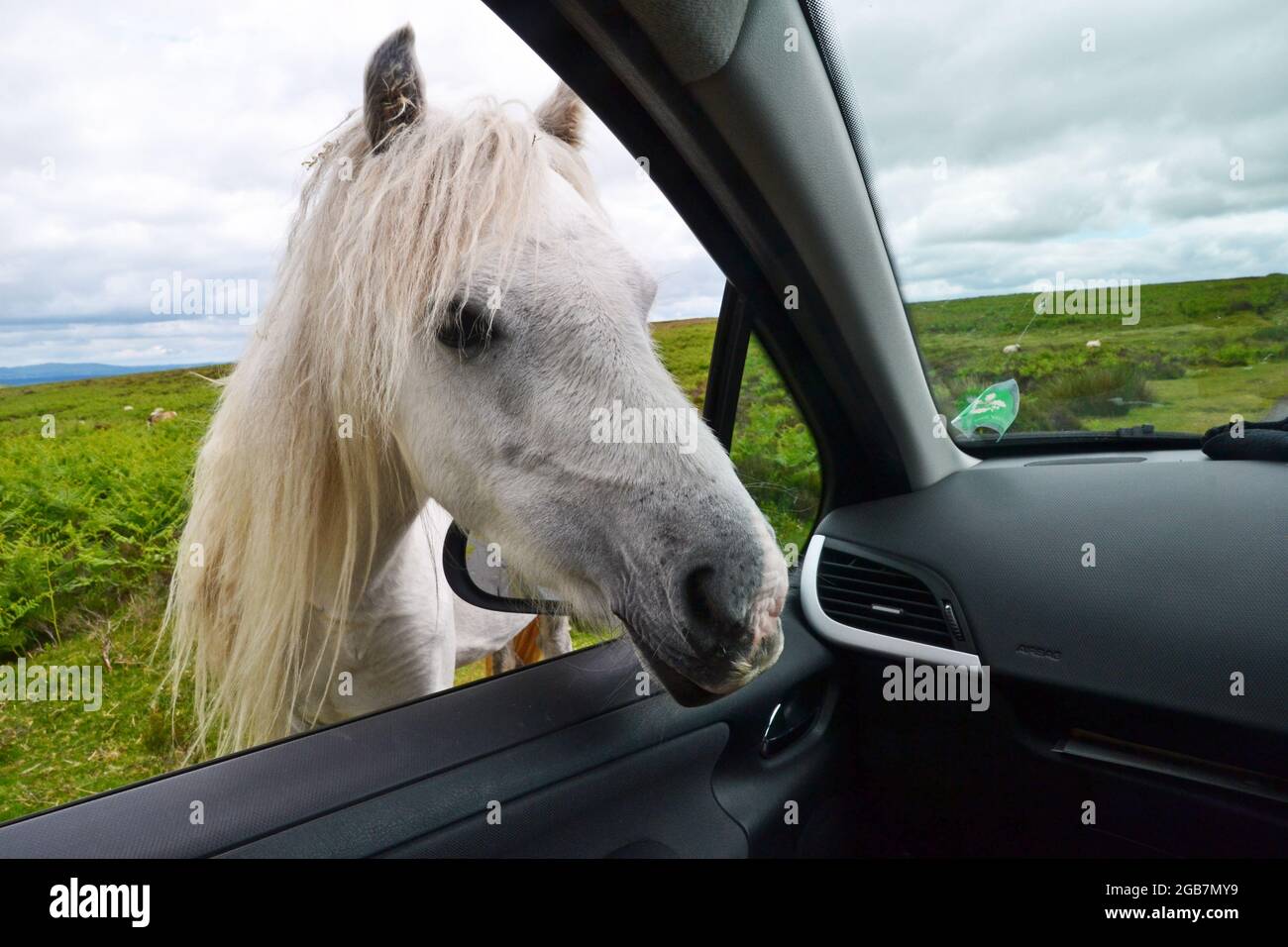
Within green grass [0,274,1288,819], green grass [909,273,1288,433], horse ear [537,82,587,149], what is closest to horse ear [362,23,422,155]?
horse ear [537,82,587,149]

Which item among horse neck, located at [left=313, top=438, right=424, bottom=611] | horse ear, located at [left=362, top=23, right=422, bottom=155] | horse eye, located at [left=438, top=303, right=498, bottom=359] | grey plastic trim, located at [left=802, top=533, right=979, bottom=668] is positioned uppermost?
horse ear, located at [left=362, top=23, right=422, bottom=155]

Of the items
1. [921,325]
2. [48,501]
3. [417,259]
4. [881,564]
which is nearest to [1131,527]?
[881,564]

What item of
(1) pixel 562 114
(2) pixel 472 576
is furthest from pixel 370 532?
(1) pixel 562 114

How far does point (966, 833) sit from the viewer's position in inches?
84.4

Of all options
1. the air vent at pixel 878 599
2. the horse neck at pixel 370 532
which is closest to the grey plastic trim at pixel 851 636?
the air vent at pixel 878 599

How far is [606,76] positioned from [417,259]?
26.7 inches

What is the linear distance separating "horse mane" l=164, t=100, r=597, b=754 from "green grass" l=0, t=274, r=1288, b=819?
0.34ft

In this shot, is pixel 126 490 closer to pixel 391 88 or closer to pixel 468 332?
→ pixel 468 332

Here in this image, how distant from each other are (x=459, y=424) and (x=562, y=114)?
85 centimetres

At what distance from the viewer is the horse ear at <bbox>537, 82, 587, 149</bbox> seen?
5.51 feet

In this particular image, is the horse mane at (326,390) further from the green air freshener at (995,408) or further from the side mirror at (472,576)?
the green air freshener at (995,408)

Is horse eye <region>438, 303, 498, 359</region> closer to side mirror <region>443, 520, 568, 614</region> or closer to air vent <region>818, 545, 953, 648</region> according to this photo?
side mirror <region>443, 520, 568, 614</region>

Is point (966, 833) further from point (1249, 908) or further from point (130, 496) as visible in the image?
point (130, 496)

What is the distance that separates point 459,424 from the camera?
1386 millimetres
